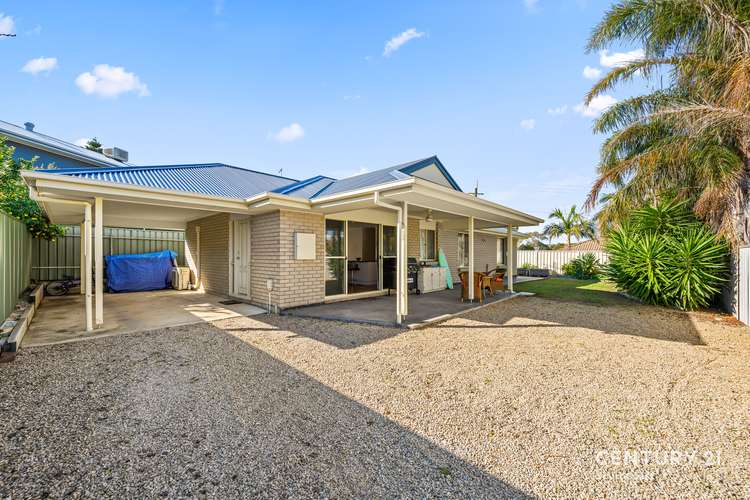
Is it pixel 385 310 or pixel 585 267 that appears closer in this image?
pixel 385 310

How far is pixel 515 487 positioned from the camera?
207 centimetres

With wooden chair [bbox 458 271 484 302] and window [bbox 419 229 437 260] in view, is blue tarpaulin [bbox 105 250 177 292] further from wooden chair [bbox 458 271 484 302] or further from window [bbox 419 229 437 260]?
wooden chair [bbox 458 271 484 302]

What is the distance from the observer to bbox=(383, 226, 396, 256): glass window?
10.3 m

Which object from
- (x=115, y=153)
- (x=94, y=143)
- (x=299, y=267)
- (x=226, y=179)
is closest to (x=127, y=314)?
(x=299, y=267)

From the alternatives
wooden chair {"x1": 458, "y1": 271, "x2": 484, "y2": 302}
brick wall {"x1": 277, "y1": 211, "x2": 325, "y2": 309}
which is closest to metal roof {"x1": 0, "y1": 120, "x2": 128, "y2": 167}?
brick wall {"x1": 277, "y1": 211, "x2": 325, "y2": 309}

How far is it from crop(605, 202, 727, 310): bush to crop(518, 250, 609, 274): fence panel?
1104cm

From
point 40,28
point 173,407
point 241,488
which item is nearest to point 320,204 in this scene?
point 173,407

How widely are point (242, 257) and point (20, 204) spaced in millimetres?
6373

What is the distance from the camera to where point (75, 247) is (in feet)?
37.8

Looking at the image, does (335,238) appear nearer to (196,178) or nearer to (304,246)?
(304,246)

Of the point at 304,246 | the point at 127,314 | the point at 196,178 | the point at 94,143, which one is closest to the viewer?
the point at 127,314

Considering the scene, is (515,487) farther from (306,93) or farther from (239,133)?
(239,133)

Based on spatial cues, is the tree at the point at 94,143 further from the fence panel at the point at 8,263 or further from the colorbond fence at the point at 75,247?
the fence panel at the point at 8,263

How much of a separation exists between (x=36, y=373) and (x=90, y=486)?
283 cm
